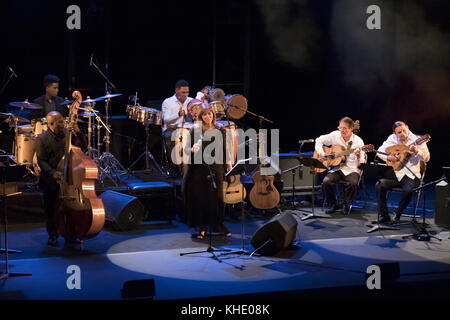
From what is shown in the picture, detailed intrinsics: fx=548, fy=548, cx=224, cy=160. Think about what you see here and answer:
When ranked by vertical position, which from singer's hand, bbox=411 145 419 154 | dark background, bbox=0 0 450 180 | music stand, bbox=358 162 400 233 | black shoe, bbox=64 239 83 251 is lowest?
black shoe, bbox=64 239 83 251

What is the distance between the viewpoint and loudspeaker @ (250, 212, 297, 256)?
6.13 m

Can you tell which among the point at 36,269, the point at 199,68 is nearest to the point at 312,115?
the point at 199,68

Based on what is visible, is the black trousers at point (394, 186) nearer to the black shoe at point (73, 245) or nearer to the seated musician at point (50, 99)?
the black shoe at point (73, 245)

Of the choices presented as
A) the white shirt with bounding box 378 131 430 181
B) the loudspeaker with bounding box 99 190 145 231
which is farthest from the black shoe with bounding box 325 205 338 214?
the loudspeaker with bounding box 99 190 145 231

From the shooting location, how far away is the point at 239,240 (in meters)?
6.98

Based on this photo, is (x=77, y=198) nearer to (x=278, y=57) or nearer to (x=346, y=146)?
(x=346, y=146)

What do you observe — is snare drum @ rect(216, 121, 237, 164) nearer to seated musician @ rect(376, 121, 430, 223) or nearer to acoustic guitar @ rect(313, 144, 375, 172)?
acoustic guitar @ rect(313, 144, 375, 172)

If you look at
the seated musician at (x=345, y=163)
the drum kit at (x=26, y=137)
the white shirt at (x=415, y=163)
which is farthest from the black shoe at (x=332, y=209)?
the drum kit at (x=26, y=137)

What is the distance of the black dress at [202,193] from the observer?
276 inches

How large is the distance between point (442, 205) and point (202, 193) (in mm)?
3499

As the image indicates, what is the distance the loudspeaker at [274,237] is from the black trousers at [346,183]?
8.27 feet

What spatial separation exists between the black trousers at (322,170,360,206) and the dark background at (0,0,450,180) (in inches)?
111

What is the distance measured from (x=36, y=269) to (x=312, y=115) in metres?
7.21
